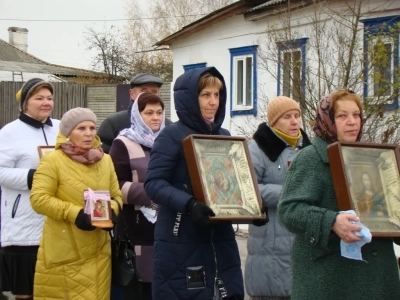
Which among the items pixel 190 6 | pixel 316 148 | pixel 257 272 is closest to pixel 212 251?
pixel 257 272

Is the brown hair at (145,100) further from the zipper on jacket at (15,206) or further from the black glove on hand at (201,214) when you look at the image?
the black glove on hand at (201,214)

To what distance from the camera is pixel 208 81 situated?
4176 millimetres

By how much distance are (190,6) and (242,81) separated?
85.9 feet

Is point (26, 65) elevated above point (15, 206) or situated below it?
above

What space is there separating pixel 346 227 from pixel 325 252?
0.86 ft

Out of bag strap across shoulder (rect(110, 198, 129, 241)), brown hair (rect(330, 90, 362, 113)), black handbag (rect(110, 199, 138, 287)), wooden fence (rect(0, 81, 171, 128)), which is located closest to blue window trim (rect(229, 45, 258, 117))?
wooden fence (rect(0, 81, 171, 128))

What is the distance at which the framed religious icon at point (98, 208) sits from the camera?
186 inches

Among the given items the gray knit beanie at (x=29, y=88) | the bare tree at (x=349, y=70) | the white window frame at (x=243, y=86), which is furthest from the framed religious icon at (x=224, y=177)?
the white window frame at (x=243, y=86)

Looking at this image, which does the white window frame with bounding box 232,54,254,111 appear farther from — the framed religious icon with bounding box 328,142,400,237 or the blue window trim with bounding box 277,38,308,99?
the framed religious icon with bounding box 328,142,400,237

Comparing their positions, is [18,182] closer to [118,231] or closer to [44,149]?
[44,149]

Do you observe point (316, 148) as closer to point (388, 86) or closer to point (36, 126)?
point (36, 126)

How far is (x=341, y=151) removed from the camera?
3.13m

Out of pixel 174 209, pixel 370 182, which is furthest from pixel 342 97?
pixel 174 209

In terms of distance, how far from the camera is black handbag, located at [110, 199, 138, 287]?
4.98 m
